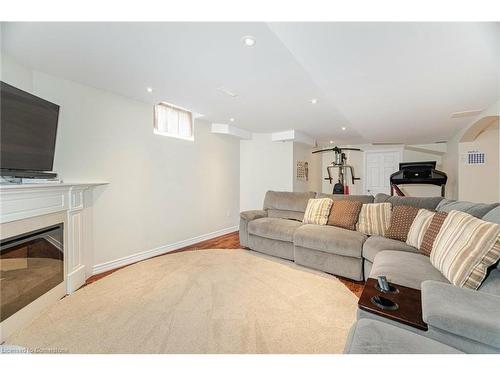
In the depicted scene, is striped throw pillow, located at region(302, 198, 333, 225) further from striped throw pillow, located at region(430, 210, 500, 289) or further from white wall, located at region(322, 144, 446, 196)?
white wall, located at region(322, 144, 446, 196)

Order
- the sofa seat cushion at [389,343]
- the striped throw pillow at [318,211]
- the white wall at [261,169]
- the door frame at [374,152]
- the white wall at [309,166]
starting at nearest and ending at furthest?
the sofa seat cushion at [389,343] < the striped throw pillow at [318,211] < the white wall at [261,169] < the white wall at [309,166] < the door frame at [374,152]

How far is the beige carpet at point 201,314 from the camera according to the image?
4.87ft

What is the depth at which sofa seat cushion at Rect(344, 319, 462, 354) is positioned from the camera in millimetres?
796

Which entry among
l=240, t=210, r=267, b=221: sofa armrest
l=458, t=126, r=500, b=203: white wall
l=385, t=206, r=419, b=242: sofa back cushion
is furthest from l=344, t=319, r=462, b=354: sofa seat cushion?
l=458, t=126, r=500, b=203: white wall

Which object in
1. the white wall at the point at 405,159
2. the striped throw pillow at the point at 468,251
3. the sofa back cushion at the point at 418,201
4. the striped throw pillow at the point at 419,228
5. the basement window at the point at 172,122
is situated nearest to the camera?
the striped throw pillow at the point at 468,251

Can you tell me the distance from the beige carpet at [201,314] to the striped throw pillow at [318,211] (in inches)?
30.1

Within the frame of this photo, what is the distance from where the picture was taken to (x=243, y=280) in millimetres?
2479

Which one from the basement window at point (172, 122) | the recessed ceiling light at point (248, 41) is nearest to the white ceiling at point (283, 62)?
the recessed ceiling light at point (248, 41)

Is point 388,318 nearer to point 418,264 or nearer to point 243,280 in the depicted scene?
point 418,264

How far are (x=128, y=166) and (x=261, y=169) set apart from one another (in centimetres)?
300

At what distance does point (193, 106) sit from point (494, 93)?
3.72 metres

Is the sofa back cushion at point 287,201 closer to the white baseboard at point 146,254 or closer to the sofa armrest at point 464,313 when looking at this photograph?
the white baseboard at point 146,254

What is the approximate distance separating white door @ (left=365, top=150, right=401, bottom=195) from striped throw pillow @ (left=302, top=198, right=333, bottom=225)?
4.06m

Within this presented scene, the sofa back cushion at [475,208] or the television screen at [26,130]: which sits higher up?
the television screen at [26,130]
